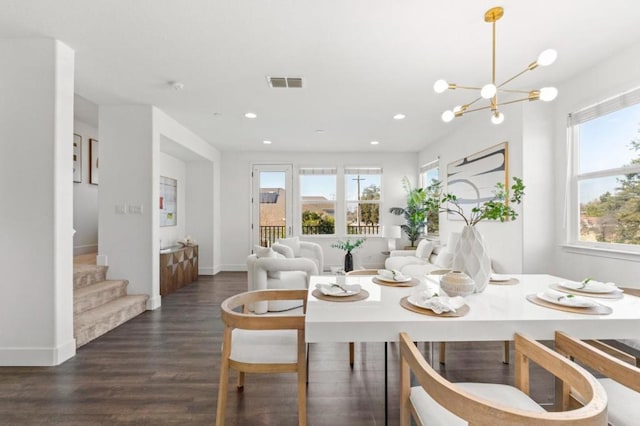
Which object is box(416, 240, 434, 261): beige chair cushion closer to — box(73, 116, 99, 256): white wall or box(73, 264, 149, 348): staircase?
box(73, 264, 149, 348): staircase

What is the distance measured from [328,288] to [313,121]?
323cm

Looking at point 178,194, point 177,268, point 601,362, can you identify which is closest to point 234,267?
point 177,268

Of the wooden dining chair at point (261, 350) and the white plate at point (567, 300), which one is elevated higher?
the white plate at point (567, 300)

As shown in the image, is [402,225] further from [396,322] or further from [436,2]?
[396,322]

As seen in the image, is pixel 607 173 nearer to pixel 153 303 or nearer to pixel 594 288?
pixel 594 288

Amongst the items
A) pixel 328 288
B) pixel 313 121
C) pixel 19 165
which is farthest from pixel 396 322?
pixel 313 121

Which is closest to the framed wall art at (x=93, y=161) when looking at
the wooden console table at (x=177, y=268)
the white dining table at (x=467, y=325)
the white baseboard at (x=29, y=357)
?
the wooden console table at (x=177, y=268)

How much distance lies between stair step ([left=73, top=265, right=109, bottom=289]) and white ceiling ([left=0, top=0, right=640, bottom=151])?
198 centimetres

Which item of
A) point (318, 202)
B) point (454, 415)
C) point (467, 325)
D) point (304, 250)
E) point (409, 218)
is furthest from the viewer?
point (318, 202)

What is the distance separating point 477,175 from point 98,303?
4896 millimetres

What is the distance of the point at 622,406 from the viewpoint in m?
1.12

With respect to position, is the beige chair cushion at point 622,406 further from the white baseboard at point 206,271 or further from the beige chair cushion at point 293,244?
the white baseboard at point 206,271

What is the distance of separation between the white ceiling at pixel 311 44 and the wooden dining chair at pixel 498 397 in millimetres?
2042

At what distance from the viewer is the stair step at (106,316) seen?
2.75m
